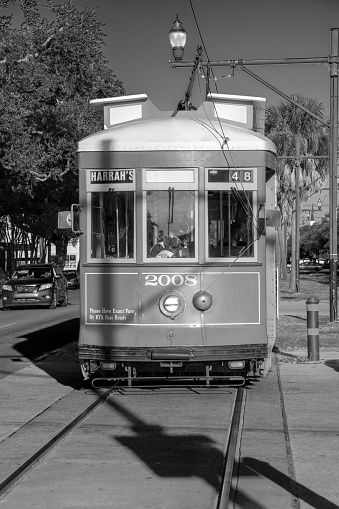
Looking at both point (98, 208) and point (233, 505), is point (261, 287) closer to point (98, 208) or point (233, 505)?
point (98, 208)

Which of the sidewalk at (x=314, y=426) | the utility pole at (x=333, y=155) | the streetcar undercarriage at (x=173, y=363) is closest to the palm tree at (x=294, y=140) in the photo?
the utility pole at (x=333, y=155)

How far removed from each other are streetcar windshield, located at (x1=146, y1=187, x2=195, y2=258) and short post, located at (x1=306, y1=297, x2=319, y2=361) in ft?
13.3

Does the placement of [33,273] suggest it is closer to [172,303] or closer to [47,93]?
[47,93]

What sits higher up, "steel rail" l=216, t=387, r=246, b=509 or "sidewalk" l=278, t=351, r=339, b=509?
"steel rail" l=216, t=387, r=246, b=509

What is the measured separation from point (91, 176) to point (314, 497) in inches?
209

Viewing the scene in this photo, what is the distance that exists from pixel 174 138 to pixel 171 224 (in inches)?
39.6

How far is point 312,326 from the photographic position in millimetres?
13688

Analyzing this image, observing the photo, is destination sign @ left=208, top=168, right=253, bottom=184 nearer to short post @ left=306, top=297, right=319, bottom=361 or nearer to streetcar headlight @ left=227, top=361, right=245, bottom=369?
streetcar headlight @ left=227, top=361, right=245, bottom=369

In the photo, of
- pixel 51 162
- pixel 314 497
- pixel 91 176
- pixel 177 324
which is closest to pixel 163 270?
pixel 177 324

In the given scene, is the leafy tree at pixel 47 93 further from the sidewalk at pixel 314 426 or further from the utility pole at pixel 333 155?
the sidewalk at pixel 314 426

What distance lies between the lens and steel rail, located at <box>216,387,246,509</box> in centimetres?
597

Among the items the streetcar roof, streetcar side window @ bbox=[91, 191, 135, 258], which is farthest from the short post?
streetcar side window @ bbox=[91, 191, 135, 258]

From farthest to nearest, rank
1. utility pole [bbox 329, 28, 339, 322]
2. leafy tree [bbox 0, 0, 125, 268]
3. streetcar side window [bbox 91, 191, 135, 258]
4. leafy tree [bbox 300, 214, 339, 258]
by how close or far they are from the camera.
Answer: leafy tree [bbox 300, 214, 339, 258] < leafy tree [bbox 0, 0, 125, 268] < utility pole [bbox 329, 28, 339, 322] < streetcar side window [bbox 91, 191, 135, 258]

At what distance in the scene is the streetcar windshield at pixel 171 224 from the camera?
1015cm
